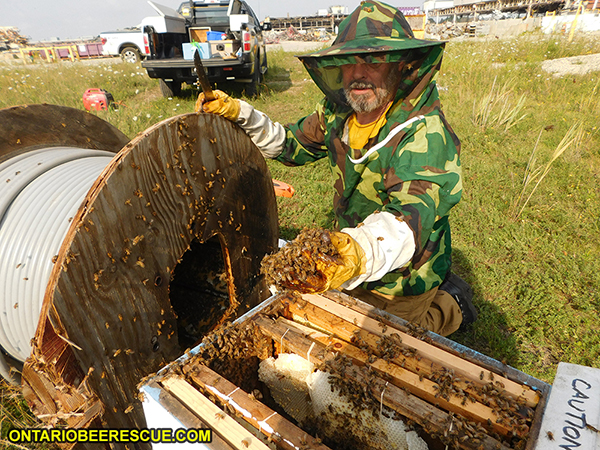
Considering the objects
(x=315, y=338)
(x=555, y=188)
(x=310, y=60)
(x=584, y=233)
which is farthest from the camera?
(x=555, y=188)

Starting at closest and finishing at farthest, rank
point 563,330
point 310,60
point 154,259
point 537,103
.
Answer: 1. point 154,259
2. point 310,60
3. point 563,330
4. point 537,103

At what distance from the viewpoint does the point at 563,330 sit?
3.62 metres

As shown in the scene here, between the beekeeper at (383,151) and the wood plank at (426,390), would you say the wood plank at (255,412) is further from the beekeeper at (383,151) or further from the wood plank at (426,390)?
the beekeeper at (383,151)

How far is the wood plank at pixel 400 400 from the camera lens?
134 cm

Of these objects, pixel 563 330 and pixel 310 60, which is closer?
pixel 310 60

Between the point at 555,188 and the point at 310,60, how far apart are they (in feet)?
18.3

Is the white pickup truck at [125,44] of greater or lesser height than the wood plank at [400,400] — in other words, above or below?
above

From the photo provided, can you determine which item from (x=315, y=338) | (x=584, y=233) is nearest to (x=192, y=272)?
(x=315, y=338)

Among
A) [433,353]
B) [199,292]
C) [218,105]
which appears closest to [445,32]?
[218,105]

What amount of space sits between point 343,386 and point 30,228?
73.2 inches

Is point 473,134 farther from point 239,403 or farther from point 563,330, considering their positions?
point 239,403

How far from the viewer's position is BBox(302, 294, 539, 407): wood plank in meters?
1.49

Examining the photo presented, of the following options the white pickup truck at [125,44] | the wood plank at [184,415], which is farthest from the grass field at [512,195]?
the white pickup truck at [125,44]

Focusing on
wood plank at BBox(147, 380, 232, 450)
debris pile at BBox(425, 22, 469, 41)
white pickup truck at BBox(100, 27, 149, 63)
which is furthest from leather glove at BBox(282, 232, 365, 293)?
debris pile at BBox(425, 22, 469, 41)
